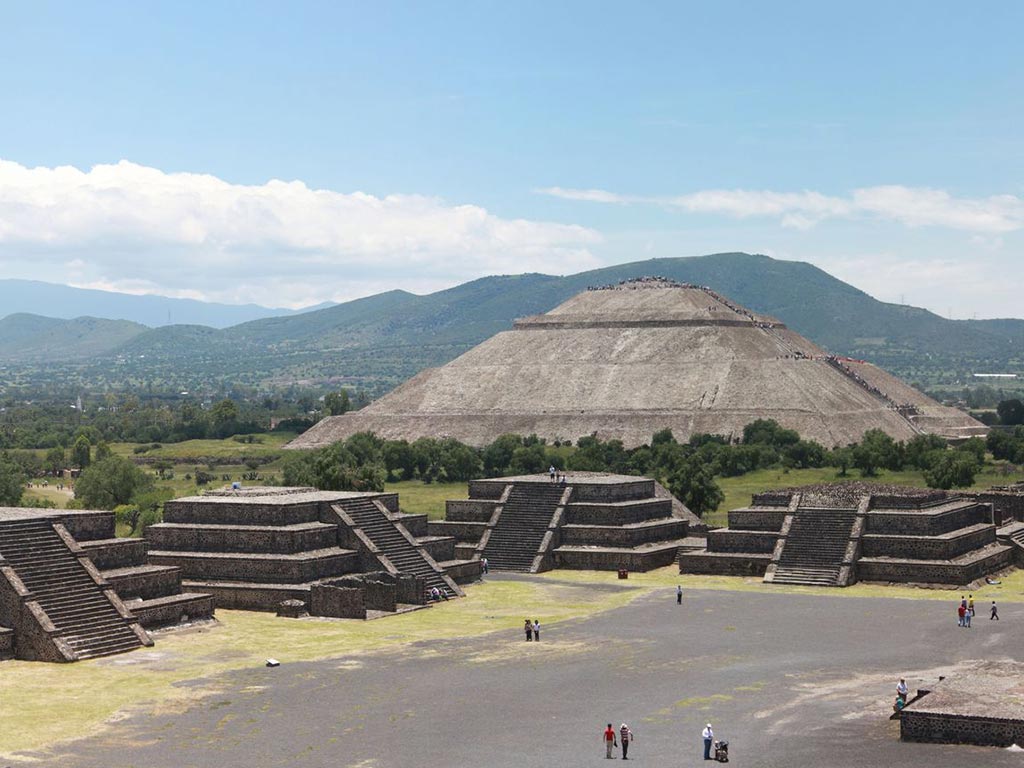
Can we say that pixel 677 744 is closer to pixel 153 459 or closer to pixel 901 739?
pixel 901 739

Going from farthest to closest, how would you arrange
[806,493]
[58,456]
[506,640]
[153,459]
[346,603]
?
1. [153,459]
2. [58,456]
3. [806,493]
4. [346,603]
5. [506,640]

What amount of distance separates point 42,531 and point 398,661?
14.7 metres

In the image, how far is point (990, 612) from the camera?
202ft

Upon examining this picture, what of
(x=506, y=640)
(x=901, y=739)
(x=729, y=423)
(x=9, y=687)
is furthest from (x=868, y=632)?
(x=729, y=423)

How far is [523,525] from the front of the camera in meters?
80.6

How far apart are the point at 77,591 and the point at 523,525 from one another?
101 ft

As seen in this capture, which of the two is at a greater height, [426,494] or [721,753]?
[426,494]

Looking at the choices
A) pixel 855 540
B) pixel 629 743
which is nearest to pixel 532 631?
pixel 629 743

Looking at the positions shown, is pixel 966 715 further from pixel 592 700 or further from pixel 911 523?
pixel 911 523

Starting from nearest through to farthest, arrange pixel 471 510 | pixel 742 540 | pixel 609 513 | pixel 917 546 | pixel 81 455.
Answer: pixel 917 546 < pixel 742 540 < pixel 609 513 < pixel 471 510 < pixel 81 455

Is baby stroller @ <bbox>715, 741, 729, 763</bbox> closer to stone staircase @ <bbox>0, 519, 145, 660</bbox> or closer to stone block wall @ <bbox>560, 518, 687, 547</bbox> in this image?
stone staircase @ <bbox>0, 519, 145, 660</bbox>

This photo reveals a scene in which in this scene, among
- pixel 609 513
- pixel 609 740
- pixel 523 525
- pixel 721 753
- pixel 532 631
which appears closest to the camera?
pixel 721 753

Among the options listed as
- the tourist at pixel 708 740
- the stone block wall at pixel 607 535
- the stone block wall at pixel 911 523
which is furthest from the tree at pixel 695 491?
the tourist at pixel 708 740

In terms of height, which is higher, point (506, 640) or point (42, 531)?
point (42, 531)
